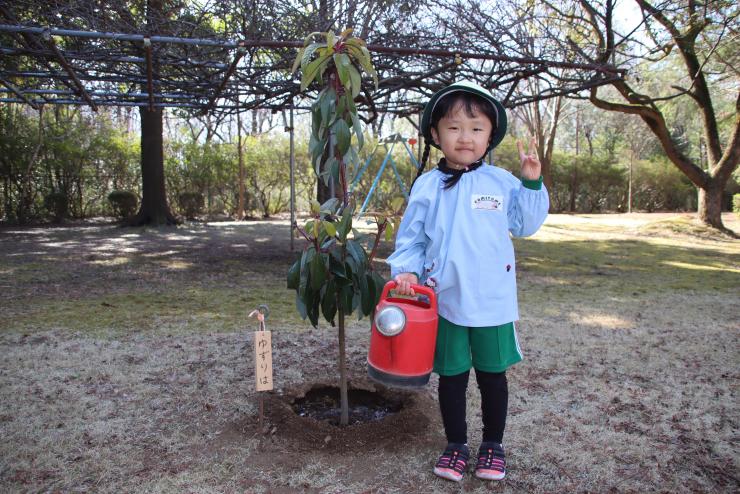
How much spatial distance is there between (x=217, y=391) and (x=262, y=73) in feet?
12.0

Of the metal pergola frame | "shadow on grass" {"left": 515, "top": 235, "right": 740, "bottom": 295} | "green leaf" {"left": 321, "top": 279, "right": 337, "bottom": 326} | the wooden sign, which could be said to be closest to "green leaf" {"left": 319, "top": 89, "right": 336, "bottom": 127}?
"green leaf" {"left": 321, "top": 279, "right": 337, "bottom": 326}

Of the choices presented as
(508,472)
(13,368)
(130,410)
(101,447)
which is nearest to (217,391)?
(130,410)

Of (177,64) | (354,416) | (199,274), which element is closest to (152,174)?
(199,274)

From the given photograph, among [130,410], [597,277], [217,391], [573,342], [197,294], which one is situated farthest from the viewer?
[597,277]

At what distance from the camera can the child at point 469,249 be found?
1983 mm

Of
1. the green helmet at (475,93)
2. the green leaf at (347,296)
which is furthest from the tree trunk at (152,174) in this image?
the green helmet at (475,93)

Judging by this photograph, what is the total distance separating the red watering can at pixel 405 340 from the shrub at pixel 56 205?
492 inches

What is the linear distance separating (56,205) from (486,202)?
41.6 ft

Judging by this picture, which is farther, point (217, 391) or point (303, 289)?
point (217, 391)

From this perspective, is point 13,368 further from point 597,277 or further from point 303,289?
point 597,277

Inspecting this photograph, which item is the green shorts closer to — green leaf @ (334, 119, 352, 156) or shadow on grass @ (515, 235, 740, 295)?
green leaf @ (334, 119, 352, 156)

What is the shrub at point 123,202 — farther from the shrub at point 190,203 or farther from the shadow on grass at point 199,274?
the shadow on grass at point 199,274

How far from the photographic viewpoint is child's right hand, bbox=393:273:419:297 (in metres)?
1.94

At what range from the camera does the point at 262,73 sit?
560cm
